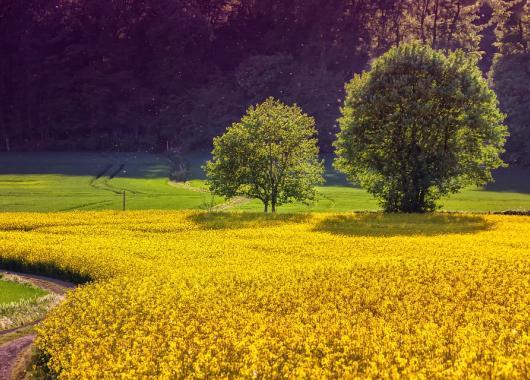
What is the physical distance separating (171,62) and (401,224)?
116 metres

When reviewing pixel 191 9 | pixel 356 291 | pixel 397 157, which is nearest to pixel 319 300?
pixel 356 291

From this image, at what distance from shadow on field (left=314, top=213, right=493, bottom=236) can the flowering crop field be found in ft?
5.81

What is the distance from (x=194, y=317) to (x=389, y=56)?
34261 mm

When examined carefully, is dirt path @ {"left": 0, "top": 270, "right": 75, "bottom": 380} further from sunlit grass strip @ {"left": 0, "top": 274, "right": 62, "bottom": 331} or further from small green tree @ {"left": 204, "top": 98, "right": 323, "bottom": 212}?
small green tree @ {"left": 204, "top": 98, "right": 323, "bottom": 212}

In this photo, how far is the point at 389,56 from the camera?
1752 inches

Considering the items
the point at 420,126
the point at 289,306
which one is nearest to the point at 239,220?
the point at 420,126

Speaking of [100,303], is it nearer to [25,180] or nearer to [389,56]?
[389,56]

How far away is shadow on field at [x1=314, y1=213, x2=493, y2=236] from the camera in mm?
32906

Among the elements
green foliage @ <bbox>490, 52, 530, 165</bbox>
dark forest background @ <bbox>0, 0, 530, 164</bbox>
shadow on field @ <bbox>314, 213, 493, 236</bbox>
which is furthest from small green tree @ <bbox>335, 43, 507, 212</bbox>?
dark forest background @ <bbox>0, 0, 530, 164</bbox>

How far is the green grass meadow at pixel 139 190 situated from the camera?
200 ft

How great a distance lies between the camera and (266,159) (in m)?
48.3

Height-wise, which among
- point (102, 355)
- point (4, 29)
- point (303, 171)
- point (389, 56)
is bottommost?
point (102, 355)

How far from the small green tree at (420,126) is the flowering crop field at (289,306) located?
39.5ft

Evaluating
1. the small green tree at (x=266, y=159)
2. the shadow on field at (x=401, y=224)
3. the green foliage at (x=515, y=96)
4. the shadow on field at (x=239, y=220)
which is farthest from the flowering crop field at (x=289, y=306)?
the green foliage at (x=515, y=96)
